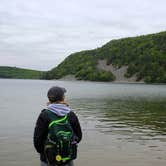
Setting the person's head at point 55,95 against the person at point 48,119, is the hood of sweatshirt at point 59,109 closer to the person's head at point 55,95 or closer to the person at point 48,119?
the person at point 48,119

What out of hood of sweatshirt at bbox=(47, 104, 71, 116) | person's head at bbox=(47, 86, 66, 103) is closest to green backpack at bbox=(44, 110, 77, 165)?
hood of sweatshirt at bbox=(47, 104, 71, 116)

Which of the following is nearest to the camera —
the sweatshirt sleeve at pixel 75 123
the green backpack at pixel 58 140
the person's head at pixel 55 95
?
→ the green backpack at pixel 58 140

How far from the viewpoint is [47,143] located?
7078 mm

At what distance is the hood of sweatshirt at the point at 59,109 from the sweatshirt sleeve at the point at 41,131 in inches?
7.8

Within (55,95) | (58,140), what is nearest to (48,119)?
(58,140)

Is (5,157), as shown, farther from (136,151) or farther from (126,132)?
(126,132)

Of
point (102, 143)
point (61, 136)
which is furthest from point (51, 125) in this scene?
A: point (102, 143)

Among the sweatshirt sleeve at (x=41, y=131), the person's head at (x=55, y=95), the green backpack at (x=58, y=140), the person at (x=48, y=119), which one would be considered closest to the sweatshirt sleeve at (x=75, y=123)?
the person at (x=48, y=119)

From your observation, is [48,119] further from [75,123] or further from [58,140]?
[75,123]

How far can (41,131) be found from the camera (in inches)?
280

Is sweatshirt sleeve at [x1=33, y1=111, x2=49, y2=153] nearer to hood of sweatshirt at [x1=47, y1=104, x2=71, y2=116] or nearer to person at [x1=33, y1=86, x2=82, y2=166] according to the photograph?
person at [x1=33, y1=86, x2=82, y2=166]

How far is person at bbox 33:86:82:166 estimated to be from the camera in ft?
23.1

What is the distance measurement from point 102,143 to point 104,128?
725cm

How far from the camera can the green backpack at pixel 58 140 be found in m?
6.99
